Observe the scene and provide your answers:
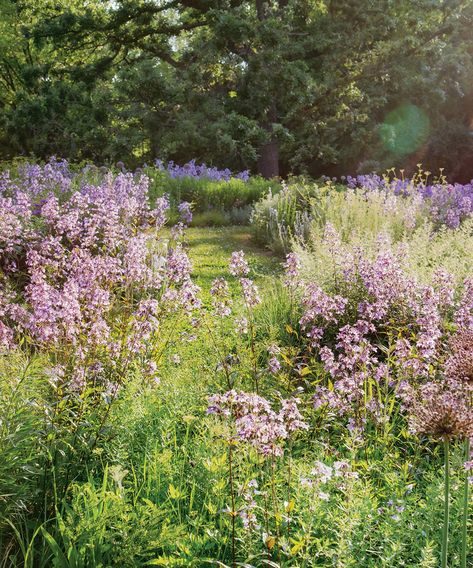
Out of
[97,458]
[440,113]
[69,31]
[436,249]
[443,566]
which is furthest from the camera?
[440,113]

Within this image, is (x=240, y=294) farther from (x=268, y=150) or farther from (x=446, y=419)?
(x=268, y=150)

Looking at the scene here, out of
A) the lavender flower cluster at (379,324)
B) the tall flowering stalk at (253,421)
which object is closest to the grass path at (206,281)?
the lavender flower cluster at (379,324)

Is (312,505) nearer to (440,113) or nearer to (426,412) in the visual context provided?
(426,412)

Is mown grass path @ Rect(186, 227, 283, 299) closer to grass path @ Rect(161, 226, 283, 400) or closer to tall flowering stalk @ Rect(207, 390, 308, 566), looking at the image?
grass path @ Rect(161, 226, 283, 400)

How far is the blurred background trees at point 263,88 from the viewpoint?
19594 mm

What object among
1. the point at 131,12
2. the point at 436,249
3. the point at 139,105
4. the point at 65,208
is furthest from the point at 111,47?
the point at 436,249

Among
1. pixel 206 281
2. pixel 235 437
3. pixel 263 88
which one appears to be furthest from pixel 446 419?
pixel 263 88

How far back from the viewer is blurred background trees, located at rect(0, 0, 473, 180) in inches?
771

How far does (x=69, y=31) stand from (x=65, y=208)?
603 inches

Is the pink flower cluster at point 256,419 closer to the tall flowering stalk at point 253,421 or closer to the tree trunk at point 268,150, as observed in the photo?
the tall flowering stalk at point 253,421

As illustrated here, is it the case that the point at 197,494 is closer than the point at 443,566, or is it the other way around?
the point at 443,566

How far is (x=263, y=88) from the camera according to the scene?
1955 centimetres

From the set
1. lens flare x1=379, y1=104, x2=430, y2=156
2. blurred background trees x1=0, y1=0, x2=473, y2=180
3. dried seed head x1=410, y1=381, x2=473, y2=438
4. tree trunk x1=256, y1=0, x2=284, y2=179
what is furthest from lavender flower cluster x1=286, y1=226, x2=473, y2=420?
lens flare x1=379, y1=104, x2=430, y2=156

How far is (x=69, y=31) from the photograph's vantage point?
20344 mm
